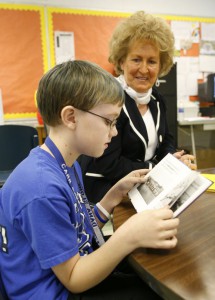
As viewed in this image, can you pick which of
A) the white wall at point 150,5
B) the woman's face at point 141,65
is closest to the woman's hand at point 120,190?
the woman's face at point 141,65

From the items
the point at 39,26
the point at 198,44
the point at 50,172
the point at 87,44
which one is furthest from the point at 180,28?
the point at 50,172

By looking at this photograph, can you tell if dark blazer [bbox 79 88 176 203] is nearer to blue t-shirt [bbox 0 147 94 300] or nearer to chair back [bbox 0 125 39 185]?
blue t-shirt [bbox 0 147 94 300]

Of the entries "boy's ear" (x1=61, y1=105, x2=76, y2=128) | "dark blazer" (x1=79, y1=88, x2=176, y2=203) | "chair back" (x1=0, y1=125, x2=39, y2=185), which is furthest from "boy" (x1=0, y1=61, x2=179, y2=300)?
"chair back" (x1=0, y1=125, x2=39, y2=185)

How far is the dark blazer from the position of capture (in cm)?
127

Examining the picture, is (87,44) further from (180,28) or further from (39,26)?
(180,28)

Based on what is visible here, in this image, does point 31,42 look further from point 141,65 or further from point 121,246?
point 121,246

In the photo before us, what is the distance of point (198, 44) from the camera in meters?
3.76

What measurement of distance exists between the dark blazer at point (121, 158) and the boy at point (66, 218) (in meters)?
0.44

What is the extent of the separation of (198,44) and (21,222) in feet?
12.6

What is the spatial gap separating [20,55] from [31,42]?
19cm

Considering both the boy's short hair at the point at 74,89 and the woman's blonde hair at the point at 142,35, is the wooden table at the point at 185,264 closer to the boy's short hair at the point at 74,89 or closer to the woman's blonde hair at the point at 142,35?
the boy's short hair at the point at 74,89

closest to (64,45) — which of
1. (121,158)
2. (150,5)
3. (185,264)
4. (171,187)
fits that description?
(150,5)

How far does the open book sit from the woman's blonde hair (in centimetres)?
80

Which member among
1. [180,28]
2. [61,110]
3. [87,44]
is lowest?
[61,110]
